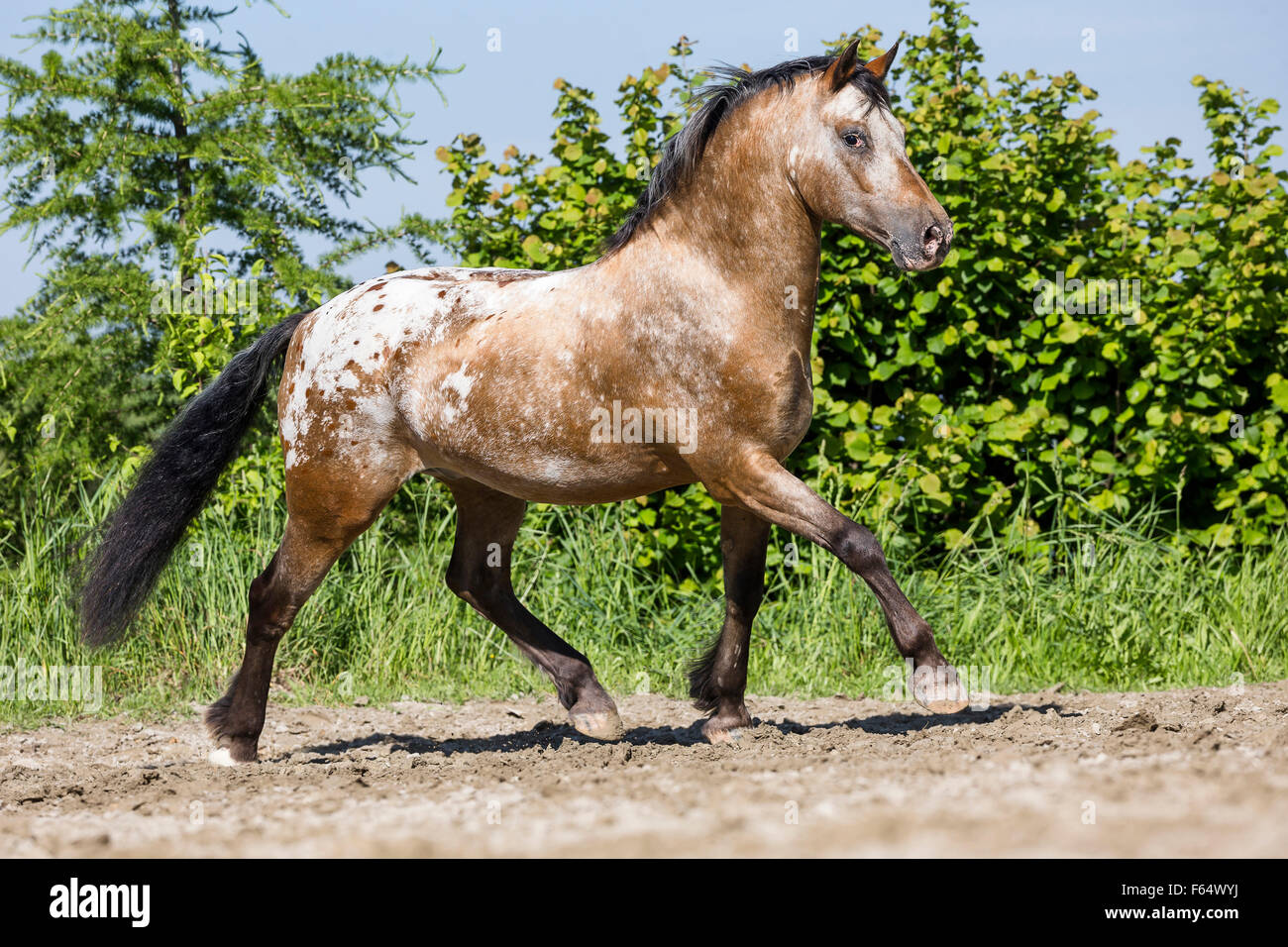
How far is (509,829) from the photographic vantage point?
2.55 meters

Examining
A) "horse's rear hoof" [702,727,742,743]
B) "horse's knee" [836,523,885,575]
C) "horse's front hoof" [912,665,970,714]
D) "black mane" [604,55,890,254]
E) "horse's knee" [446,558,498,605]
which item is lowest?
"horse's rear hoof" [702,727,742,743]

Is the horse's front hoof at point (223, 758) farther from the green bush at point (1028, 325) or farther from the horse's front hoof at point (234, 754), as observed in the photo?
the green bush at point (1028, 325)

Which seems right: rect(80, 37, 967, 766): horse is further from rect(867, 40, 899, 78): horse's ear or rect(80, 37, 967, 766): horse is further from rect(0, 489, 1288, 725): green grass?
rect(0, 489, 1288, 725): green grass

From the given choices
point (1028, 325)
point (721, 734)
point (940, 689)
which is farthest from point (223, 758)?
point (1028, 325)

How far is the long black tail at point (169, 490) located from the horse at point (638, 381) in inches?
0.5

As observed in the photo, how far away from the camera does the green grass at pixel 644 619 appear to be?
6125 mm

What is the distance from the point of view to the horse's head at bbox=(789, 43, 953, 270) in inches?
147

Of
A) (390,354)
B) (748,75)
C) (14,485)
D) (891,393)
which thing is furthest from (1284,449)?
(14,485)

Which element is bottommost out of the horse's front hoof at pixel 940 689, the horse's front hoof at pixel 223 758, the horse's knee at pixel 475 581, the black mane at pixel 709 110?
the horse's front hoof at pixel 223 758

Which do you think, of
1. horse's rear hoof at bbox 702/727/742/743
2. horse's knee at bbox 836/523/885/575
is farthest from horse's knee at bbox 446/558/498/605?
horse's knee at bbox 836/523/885/575

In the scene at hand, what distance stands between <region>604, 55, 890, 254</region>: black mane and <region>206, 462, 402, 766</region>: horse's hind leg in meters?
1.24

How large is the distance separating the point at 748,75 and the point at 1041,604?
11.2 ft

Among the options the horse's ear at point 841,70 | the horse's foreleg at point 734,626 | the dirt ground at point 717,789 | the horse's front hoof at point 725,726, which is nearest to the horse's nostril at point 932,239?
the horse's ear at point 841,70

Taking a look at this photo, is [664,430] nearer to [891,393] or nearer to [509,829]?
[509,829]
